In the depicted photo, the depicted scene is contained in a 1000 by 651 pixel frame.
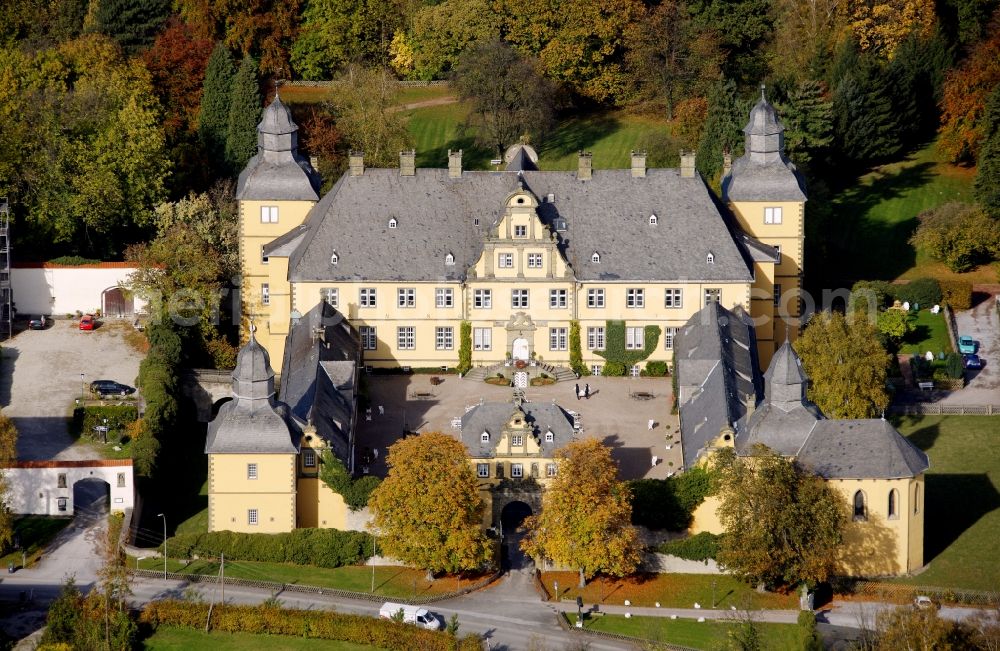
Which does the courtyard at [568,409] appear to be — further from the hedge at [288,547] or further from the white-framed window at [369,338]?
the hedge at [288,547]

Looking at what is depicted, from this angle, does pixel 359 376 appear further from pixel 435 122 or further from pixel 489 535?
pixel 435 122

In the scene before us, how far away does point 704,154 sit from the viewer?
154 m

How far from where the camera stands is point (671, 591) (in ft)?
371

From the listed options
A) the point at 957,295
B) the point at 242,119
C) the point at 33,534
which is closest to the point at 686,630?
the point at 33,534

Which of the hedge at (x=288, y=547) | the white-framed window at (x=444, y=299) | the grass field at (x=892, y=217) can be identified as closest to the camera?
the hedge at (x=288, y=547)

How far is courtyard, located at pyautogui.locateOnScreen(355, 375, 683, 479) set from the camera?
123 m

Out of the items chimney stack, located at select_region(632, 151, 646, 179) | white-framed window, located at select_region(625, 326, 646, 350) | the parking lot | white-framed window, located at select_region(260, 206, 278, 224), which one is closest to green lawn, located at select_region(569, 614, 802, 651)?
white-framed window, located at select_region(625, 326, 646, 350)

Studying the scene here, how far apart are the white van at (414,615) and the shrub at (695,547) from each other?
466 inches

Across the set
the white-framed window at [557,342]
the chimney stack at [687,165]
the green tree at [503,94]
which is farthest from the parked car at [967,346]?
the green tree at [503,94]

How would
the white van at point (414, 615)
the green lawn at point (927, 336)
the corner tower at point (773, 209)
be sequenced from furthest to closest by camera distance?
1. the green lawn at point (927, 336)
2. the corner tower at point (773, 209)
3. the white van at point (414, 615)

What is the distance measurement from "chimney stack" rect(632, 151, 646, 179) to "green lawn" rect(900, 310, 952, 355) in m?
17.7

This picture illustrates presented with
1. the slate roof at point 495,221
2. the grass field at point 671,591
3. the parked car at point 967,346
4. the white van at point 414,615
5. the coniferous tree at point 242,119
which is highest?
the coniferous tree at point 242,119

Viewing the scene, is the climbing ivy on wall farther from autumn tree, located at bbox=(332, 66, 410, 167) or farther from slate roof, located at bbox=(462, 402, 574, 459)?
autumn tree, located at bbox=(332, 66, 410, 167)

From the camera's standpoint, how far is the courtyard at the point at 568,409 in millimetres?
122812
